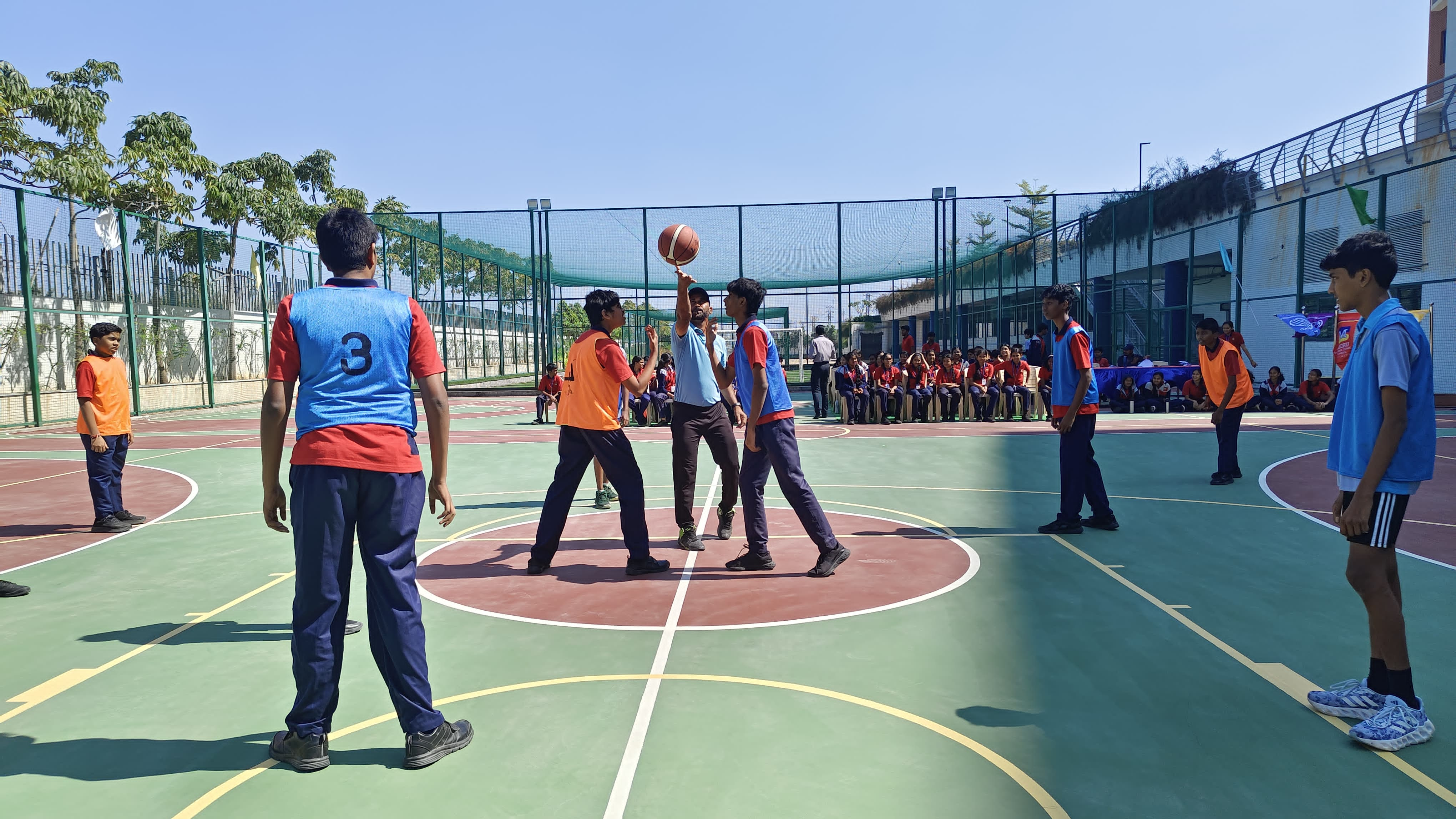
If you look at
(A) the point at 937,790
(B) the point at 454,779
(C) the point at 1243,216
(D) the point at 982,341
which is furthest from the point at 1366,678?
(D) the point at 982,341

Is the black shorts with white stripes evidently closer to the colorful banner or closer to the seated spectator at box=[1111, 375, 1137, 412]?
the colorful banner

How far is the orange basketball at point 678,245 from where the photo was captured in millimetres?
6852

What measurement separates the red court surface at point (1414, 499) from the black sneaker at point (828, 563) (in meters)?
2.80

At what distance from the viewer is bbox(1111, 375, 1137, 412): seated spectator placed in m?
19.0

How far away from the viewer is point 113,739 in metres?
3.38

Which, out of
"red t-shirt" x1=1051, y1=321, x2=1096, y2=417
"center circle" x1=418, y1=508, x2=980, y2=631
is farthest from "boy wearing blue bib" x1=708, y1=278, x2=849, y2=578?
"red t-shirt" x1=1051, y1=321, x2=1096, y2=417

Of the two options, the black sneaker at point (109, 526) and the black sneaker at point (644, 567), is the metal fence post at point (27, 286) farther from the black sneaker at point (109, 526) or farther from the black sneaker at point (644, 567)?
the black sneaker at point (644, 567)

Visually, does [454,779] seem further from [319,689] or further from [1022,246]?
[1022,246]

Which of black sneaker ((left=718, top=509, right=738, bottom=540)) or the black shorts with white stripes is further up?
the black shorts with white stripes

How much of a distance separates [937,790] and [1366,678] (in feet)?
6.80

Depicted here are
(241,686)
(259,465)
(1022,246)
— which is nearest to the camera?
(241,686)

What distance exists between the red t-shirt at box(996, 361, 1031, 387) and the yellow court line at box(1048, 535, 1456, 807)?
12768mm

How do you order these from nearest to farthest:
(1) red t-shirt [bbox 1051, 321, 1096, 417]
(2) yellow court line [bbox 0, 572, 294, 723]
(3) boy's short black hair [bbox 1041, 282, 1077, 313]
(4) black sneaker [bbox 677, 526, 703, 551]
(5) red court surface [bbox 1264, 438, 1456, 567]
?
(2) yellow court line [bbox 0, 572, 294, 723] → (5) red court surface [bbox 1264, 438, 1456, 567] → (4) black sneaker [bbox 677, 526, 703, 551] → (1) red t-shirt [bbox 1051, 321, 1096, 417] → (3) boy's short black hair [bbox 1041, 282, 1077, 313]

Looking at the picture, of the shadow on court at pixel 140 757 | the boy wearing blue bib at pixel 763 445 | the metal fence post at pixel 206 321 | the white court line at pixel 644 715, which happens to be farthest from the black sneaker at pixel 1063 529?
the metal fence post at pixel 206 321
